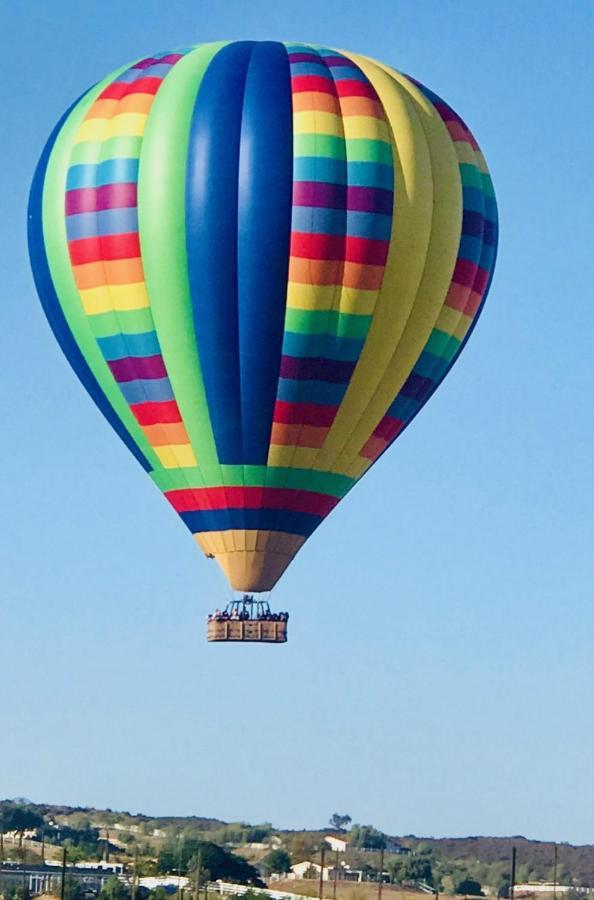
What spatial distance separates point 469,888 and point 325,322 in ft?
167

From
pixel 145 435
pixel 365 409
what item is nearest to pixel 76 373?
pixel 145 435

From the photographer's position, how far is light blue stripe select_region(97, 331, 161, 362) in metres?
64.6

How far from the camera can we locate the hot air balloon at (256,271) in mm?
63812

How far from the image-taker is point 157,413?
65.3m

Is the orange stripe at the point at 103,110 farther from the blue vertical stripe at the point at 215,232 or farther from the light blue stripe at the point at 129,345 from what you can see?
the light blue stripe at the point at 129,345

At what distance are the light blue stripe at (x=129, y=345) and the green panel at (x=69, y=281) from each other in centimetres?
33

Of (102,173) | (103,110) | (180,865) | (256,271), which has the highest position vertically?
(103,110)

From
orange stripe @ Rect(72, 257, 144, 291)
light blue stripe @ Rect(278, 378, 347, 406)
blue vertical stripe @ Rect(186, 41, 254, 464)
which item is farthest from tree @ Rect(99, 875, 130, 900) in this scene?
blue vertical stripe @ Rect(186, 41, 254, 464)

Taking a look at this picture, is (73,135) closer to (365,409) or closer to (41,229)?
(41,229)

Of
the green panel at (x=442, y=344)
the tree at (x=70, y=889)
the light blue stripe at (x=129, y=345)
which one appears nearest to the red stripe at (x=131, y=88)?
the light blue stripe at (x=129, y=345)

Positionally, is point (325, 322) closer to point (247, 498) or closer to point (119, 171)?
point (247, 498)

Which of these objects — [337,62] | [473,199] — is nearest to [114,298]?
[337,62]

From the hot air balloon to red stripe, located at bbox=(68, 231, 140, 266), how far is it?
4 centimetres

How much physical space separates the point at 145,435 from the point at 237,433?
2.38m
